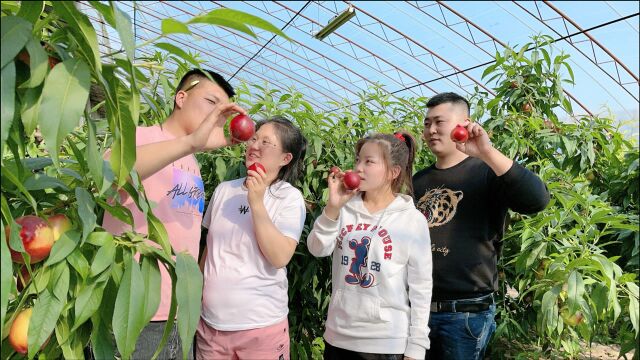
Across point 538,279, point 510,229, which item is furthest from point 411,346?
point 510,229

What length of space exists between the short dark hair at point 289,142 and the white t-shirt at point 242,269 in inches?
5.6

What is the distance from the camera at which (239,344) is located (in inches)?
54.8

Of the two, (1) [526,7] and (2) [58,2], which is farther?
(1) [526,7]

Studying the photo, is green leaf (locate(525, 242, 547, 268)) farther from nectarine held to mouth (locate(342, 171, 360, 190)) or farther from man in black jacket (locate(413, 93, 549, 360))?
nectarine held to mouth (locate(342, 171, 360, 190))

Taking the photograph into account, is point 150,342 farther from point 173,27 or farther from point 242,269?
point 173,27

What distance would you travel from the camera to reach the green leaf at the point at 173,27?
566 millimetres

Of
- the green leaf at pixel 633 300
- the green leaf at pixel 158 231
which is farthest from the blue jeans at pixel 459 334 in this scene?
the green leaf at pixel 158 231

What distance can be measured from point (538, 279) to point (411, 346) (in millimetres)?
754

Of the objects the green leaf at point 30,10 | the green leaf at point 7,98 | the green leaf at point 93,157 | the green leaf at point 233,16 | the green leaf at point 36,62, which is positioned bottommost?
the green leaf at point 93,157

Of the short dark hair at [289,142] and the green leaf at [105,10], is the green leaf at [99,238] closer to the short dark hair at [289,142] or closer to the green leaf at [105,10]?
the green leaf at [105,10]

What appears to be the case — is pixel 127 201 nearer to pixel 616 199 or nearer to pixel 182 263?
pixel 182 263

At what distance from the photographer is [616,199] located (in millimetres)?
2096

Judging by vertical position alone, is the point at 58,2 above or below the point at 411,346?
above

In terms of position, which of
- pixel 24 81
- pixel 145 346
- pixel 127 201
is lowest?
pixel 145 346
